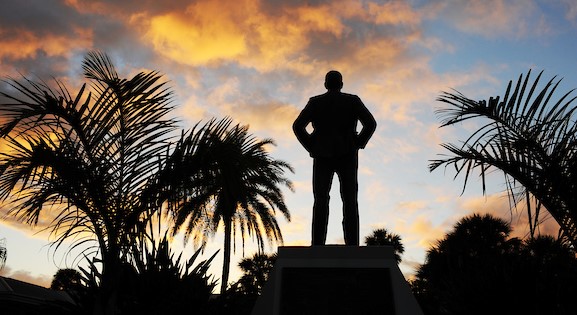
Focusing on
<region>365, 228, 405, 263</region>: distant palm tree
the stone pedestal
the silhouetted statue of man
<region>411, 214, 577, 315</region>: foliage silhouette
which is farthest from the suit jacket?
<region>365, 228, 405, 263</region>: distant palm tree

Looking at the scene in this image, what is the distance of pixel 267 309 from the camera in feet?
15.9

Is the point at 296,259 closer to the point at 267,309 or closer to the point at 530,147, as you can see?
the point at 267,309

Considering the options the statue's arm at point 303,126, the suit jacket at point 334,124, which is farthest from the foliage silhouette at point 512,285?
the statue's arm at point 303,126

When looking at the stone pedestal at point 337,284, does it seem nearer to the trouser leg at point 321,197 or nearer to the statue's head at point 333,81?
the trouser leg at point 321,197

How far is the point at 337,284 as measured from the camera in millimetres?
4840

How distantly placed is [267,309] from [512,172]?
2.91 meters

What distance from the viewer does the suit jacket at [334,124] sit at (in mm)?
5855

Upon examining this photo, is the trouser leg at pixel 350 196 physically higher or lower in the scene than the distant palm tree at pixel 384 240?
lower

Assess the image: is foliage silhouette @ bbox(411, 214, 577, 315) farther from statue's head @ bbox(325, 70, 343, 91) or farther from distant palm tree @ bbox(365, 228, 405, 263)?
distant palm tree @ bbox(365, 228, 405, 263)

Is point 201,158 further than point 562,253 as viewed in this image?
Yes

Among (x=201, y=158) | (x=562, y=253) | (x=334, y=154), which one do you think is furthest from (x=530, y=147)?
(x=201, y=158)

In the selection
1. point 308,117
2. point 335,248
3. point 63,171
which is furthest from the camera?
point 308,117

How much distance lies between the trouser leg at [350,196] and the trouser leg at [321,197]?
0.50 ft

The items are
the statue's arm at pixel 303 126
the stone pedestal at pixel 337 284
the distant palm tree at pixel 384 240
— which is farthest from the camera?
the distant palm tree at pixel 384 240
